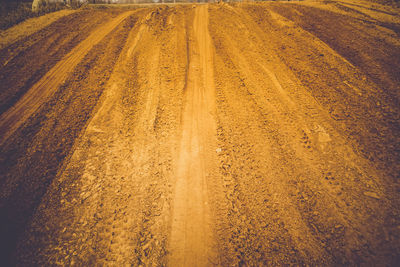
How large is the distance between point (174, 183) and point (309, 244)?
1.98 m

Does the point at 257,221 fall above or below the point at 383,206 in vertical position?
below

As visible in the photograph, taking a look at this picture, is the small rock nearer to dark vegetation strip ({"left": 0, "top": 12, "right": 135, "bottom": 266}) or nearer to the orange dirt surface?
the orange dirt surface

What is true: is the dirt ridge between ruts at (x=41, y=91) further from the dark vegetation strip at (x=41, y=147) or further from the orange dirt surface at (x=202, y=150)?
the dark vegetation strip at (x=41, y=147)

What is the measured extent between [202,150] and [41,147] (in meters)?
3.05

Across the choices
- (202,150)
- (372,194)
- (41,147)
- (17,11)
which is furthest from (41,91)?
(17,11)

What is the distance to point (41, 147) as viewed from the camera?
2.96 m

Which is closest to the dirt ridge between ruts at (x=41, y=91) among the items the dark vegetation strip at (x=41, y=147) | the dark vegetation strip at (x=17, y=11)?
the dark vegetation strip at (x=41, y=147)

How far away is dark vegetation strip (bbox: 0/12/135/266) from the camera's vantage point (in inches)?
86.1

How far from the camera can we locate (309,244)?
1977mm

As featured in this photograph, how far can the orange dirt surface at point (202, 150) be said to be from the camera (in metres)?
2.00

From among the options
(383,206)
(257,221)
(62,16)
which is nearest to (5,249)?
(257,221)

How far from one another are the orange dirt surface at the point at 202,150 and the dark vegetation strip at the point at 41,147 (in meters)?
0.02

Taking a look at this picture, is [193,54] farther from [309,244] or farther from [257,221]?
[309,244]

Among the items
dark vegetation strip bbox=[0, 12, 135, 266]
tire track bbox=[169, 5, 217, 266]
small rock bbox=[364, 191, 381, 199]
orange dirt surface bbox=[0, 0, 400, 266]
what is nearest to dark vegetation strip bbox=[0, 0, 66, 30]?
orange dirt surface bbox=[0, 0, 400, 266]
